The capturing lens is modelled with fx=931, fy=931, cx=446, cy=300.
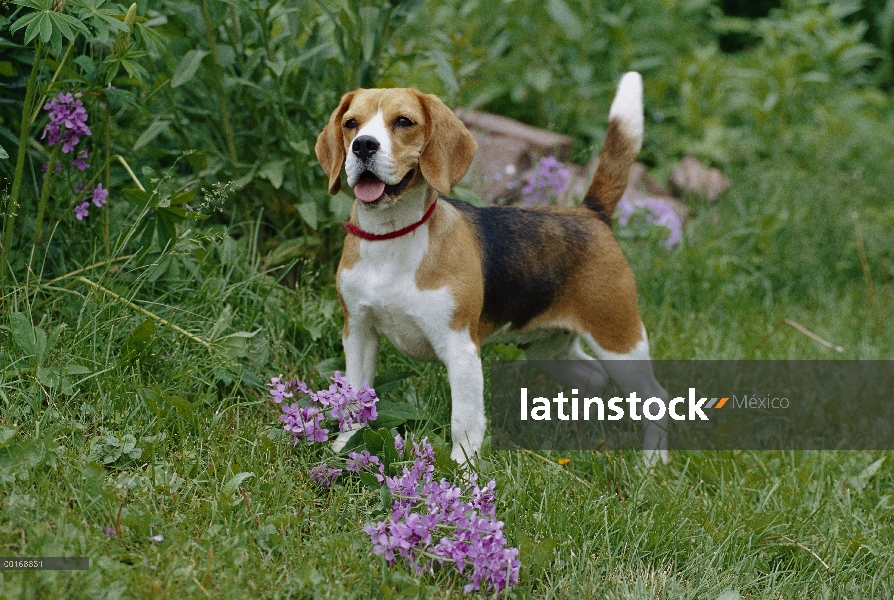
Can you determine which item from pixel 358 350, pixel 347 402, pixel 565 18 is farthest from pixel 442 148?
pixel 565 18

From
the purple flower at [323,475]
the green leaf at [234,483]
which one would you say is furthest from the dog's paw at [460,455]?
the green leaf at [234,483]

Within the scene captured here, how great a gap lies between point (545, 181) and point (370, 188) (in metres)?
2.24

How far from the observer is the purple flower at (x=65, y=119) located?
3.53 meters

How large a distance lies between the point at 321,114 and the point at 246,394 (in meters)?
1.39

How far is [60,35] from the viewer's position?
3.12 m

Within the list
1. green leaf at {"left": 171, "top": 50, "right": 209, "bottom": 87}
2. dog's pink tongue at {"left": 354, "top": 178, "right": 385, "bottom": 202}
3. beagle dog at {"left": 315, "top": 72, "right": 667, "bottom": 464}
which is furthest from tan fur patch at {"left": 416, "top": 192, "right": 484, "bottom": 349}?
green leaf at {"left": 171, "top": 50, "right": 209, "bottom": 87}

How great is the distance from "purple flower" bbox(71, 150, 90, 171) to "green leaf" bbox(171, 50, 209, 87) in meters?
0.46

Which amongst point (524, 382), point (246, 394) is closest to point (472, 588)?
point (246, 394)

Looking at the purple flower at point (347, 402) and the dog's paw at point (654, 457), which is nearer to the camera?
the purple flower at point (347, 402)

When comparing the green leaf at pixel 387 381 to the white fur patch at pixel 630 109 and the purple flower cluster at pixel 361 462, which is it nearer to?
the purple flower cluster at pixel 361 462

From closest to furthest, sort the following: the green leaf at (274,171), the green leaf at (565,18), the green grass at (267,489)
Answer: the green grass at (267,489)
the green leaf at (274,171)
the green leaf at (565,18)

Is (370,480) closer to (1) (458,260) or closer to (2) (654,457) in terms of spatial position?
(1) (458,260)

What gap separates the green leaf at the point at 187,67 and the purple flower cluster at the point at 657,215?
2677 mm

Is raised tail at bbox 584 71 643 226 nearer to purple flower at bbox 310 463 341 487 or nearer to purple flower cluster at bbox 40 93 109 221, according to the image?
purple flower at bbox 310 463 341 487
